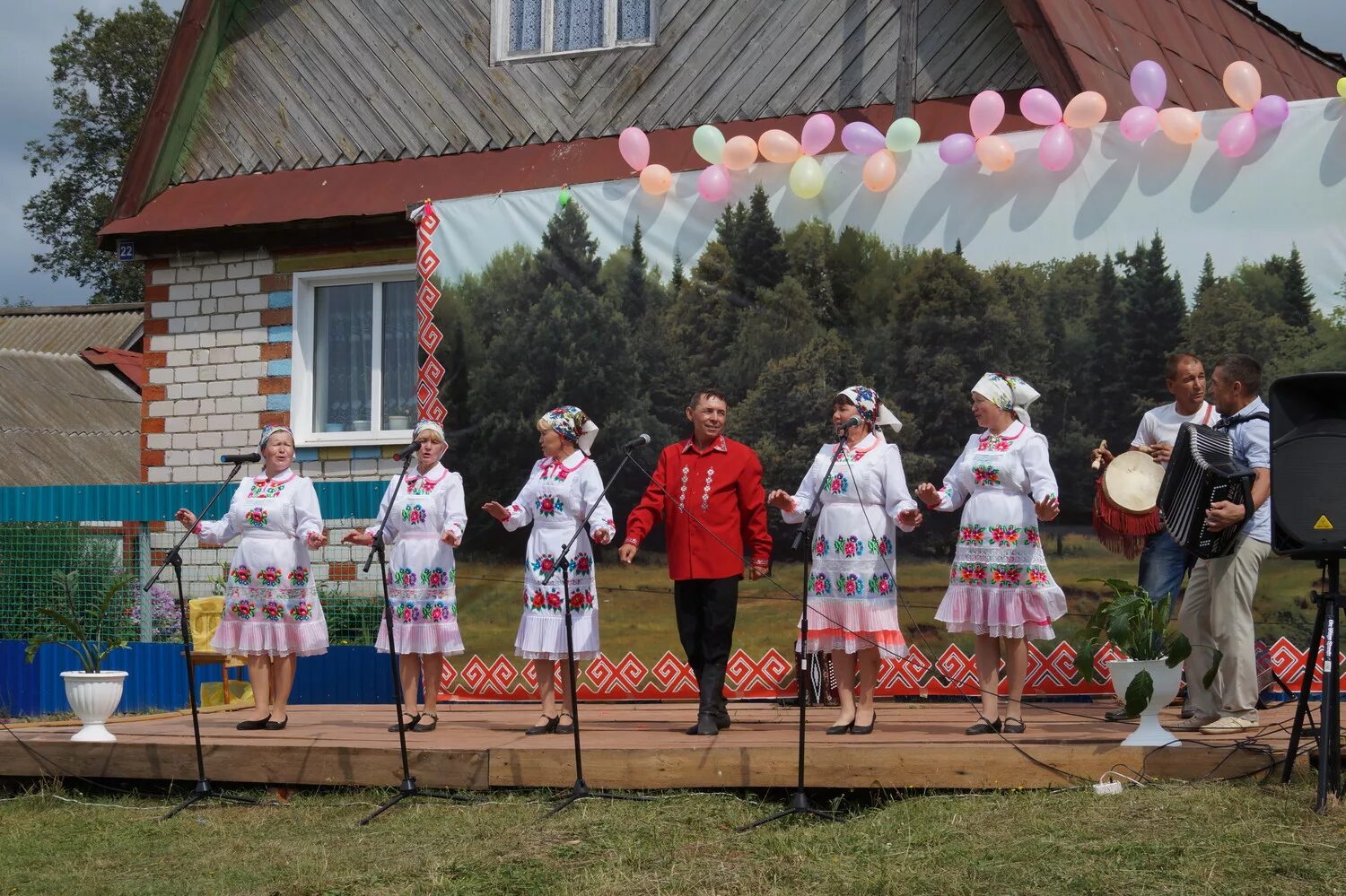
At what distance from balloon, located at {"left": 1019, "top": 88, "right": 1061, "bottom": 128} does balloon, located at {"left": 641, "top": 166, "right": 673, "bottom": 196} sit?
214cm

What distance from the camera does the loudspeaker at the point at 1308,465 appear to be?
5828mm

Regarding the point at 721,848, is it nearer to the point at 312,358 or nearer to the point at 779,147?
the point at 779,147

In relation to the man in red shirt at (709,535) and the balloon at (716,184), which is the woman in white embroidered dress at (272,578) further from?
the balloon at (716,184)

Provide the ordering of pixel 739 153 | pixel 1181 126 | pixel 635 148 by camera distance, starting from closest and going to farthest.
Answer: pixel 1181 126
pixel 739 153
pixel 635 148

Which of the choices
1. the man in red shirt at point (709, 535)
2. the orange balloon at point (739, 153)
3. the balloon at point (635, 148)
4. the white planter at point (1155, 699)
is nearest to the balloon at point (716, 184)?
the orange balloon at point (739, 153)

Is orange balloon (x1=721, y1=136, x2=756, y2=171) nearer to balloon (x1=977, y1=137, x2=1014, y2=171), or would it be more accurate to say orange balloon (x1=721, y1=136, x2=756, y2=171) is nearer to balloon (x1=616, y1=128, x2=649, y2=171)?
balloon (x1=616, y1=128, x2=649, y2=171)

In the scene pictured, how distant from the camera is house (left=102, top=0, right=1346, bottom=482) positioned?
35.9 feet

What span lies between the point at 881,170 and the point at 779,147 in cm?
65

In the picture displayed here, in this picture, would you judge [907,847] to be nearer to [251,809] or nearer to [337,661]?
[251,809]

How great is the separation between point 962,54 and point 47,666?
25.5ft

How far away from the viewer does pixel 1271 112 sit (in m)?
7.88

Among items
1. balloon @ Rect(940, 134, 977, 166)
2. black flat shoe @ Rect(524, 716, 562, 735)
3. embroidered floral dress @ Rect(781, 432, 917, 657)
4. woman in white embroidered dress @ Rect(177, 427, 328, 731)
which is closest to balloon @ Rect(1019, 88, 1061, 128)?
balloon @ Rect(940, 134, 977, 166)

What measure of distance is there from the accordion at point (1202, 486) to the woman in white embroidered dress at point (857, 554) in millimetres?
1191

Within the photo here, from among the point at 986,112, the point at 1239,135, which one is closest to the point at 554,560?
the point at 986,112
